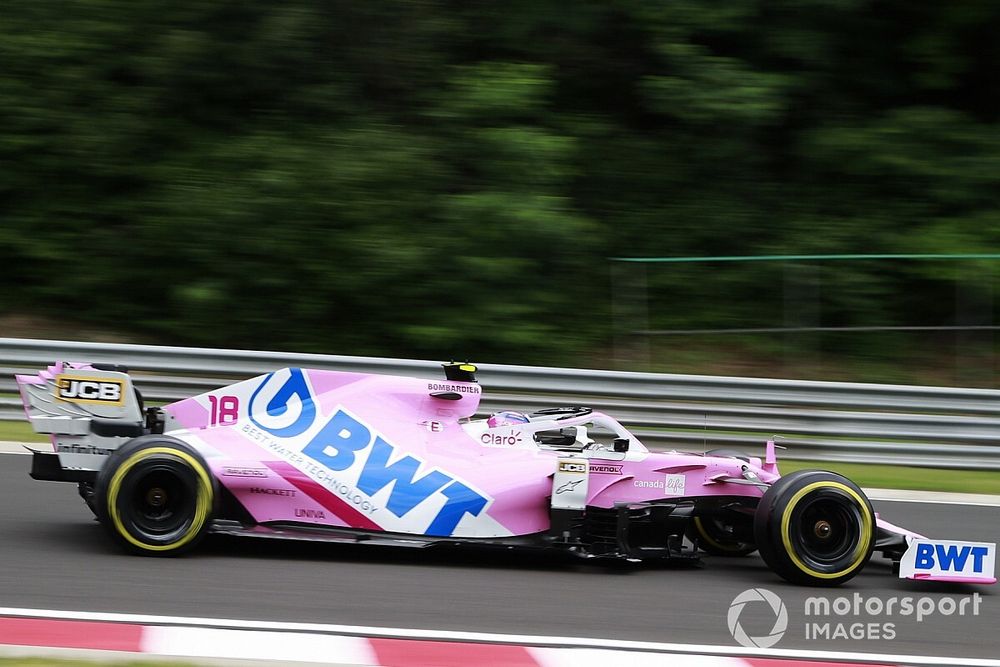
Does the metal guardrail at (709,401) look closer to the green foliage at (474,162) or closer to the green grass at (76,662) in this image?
the green foliage at (474,162)

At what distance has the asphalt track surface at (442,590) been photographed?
5629 mm

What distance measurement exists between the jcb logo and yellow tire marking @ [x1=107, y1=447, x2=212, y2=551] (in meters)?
1.94

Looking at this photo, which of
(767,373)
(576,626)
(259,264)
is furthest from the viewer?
(259,264)

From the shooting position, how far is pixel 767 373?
11953 mm

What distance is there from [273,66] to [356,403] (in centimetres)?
854

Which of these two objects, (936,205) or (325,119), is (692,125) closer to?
(936,205)

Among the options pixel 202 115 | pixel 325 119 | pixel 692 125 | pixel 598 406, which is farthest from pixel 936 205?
pixel 202 115

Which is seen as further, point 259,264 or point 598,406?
point 259,264

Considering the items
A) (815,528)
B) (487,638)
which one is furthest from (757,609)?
(487,638)

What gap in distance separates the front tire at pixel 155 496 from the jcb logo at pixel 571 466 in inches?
75.7

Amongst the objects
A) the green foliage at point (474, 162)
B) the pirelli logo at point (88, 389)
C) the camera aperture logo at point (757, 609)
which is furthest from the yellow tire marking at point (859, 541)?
the green foliage at point (474, 162)

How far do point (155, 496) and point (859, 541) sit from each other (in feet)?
12.9

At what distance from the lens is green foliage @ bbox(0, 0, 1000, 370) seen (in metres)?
12.9

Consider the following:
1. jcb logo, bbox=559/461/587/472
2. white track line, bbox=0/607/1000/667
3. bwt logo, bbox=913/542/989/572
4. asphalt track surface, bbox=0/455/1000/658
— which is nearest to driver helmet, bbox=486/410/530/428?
jcb logo, bbox=559/461/587/472
